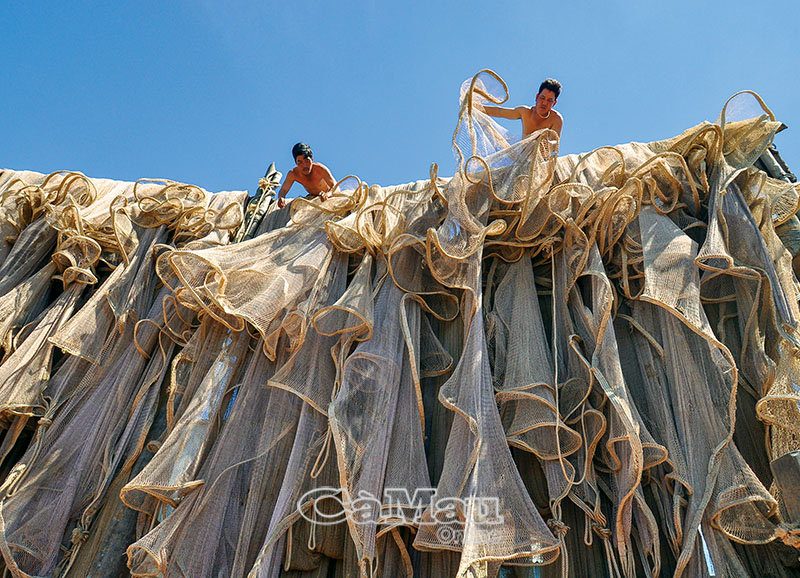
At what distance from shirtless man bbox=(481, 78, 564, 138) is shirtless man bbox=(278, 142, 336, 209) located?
1031mm

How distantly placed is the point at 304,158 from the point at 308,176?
0.35ft

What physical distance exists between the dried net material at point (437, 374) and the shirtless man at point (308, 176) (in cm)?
34

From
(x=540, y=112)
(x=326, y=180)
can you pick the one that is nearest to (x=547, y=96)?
(x=540, y=112)

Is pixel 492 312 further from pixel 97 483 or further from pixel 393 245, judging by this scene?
pixel 97 483

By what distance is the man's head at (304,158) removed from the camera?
4.14 meters

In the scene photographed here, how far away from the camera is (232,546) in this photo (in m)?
2.58

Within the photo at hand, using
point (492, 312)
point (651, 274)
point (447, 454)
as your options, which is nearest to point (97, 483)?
point (447, 454)

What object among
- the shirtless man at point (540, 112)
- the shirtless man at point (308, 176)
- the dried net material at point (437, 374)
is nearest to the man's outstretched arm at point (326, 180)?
the shirtless man at point (308, 176)

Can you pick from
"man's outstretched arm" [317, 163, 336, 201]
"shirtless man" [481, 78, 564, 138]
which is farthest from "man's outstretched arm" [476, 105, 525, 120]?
"man's outstretched arm" [317, 163, 336, 201]

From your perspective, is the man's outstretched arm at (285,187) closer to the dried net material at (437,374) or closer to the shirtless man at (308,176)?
the shirtless man at (308,176)

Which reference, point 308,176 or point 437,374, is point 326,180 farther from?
point 437,374

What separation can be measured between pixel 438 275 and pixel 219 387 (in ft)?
3.48

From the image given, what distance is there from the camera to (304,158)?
4.14 meters

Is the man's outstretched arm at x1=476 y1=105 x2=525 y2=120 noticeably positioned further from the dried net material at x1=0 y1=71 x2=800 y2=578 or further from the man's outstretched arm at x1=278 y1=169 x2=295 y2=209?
the man's outstretched arm at x1=278 y1=169 x2=295 y2=209
